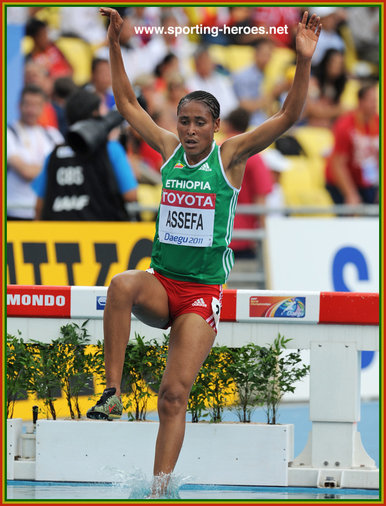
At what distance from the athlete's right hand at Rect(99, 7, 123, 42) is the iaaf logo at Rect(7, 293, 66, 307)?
1777 mm

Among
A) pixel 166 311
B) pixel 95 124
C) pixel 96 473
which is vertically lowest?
pixel 96 473

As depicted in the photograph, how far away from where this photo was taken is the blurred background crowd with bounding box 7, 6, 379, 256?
41.9 feet

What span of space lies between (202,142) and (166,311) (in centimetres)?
96

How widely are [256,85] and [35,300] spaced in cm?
1017

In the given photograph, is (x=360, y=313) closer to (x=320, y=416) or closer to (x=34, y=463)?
(x=320, y=416)

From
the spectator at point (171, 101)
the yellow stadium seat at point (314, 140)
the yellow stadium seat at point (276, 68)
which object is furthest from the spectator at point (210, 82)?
the yellow stadium seat at point (314, 140)

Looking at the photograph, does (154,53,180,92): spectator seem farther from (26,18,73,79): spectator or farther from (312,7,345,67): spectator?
(312,7,345,67): spectator

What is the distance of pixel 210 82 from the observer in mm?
16016

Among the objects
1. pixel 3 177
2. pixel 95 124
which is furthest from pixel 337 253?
pixel 3 177

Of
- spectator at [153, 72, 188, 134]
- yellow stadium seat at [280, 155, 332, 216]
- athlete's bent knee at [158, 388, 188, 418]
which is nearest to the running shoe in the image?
athlete's bent knee at [158, 388, 188, 418]

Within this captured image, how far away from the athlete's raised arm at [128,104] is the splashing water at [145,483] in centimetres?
185

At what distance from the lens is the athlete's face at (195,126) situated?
227 inches

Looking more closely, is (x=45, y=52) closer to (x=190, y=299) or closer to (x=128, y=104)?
(x=128, y=104)

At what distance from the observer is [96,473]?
6711 millimetres
